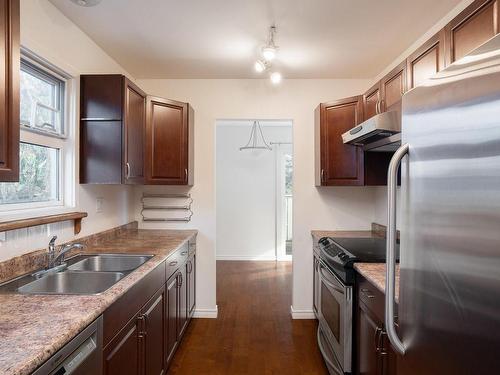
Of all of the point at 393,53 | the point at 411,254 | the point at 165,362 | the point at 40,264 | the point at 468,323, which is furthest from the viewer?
the point at 393,53


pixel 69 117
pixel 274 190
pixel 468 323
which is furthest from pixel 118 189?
pixel 274 190

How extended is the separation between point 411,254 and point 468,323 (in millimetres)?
238

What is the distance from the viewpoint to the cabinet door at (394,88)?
198 cm

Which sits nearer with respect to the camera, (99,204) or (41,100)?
(41,100)

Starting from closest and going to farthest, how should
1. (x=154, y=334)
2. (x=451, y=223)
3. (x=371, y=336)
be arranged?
(x=451, y=223)
(x=371, y=336)
(x=154, y=334)

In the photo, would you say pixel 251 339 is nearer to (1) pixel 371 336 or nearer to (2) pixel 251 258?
(1) pixel 371 336

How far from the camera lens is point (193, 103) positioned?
3189 mm

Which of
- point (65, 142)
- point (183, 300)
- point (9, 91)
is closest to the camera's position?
point (9, 91)

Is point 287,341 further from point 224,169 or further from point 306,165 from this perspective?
point 224,169

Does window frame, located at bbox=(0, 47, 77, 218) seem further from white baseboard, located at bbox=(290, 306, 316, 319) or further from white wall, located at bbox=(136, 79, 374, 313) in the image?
white baseboard, located at bbox=(290, 306, 316, 319)

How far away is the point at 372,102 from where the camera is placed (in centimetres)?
248

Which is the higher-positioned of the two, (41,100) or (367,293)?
(41,100)

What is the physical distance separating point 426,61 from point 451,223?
136 cm

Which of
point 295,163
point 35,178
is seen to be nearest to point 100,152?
point 35,178
